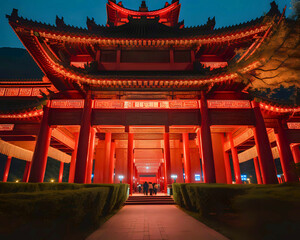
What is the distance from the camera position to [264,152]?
9.23 meters

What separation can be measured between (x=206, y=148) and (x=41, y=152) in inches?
380

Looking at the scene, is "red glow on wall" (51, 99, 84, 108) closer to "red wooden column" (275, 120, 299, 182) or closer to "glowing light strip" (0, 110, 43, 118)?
"glowing light strip" (0, 110, 43, 118)

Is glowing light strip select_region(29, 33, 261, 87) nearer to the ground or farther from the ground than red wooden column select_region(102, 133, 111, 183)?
farther from the ground

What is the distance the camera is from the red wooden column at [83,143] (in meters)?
8.86

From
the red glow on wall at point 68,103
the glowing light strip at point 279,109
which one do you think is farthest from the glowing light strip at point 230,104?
the red glow on wall at point 68,103

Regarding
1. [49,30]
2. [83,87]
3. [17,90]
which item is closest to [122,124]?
[83,87]

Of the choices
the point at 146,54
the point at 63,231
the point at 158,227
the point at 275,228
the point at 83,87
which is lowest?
the point at 158,227

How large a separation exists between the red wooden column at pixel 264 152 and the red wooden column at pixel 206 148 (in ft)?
8.98

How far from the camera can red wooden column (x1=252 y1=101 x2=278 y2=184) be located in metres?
8.79

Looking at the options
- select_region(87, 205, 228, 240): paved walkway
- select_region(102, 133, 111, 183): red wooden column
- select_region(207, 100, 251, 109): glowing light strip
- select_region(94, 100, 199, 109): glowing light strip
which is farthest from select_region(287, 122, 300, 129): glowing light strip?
select_region(102, 133, 111, 183): red wooden column

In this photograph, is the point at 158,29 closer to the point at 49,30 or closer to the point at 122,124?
the point at 49,30

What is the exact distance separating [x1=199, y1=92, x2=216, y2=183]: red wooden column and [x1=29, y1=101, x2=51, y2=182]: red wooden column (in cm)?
931

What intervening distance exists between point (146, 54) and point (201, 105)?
5913 mm

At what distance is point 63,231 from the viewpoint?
2658 mm
